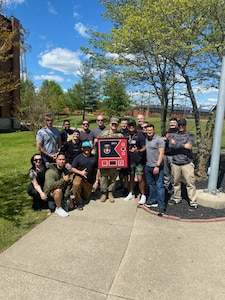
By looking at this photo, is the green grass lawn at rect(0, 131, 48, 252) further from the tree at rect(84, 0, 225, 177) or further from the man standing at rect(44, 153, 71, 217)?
the tree at rect(84, 0, 225, 177)

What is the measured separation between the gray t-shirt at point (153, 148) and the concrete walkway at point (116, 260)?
107 centimetres

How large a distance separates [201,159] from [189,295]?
489 centimetres

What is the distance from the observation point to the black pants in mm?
4766

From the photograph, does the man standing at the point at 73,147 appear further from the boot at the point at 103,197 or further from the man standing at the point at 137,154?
the man standing at the point at 137,154

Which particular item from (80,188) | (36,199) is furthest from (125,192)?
(36,199)

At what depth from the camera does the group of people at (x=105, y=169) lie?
4.77 m

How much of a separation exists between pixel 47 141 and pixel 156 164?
7.74 ft

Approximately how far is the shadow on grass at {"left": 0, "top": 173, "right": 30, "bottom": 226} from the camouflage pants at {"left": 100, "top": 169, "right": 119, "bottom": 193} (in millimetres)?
1619

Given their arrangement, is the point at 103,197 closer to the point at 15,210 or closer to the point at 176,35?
the point at 15,210

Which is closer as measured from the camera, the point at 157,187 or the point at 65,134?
the point at 157,187

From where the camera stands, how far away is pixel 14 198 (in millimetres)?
5707

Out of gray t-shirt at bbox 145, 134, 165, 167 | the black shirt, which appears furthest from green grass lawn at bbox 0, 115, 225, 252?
gray t-shirt at bbox 145, 134, 165, 167

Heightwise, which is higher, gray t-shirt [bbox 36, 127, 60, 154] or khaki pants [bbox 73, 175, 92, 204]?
gray t-shirt [bbox 36, 127, 60, 154]

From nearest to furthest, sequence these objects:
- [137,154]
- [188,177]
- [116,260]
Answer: [116,260] → [188,177] → [137,154]
